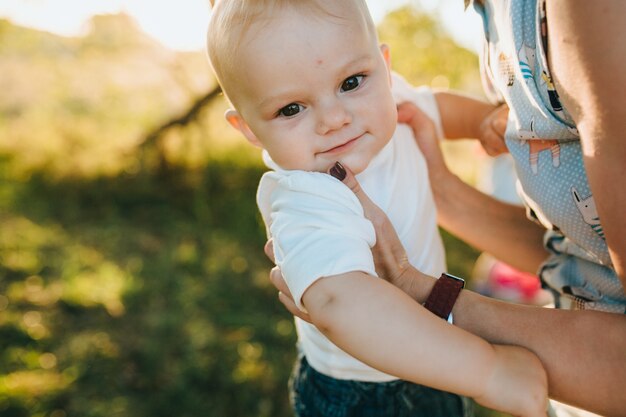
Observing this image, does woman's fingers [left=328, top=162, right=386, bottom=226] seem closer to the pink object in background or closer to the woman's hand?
the woman's hand

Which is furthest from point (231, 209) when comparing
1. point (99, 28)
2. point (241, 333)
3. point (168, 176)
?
point (99, 28)

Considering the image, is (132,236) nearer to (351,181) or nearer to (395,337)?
(351,181)

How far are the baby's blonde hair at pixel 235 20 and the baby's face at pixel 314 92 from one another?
17 mm

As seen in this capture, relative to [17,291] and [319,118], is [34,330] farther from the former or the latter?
[319,118]

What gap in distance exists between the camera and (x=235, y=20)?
1.18 metres

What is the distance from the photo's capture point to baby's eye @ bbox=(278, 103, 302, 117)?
1.22 metres

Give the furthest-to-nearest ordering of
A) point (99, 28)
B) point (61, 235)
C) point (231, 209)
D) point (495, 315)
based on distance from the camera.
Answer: point (99, 28) → point (231, 209) → point (61, 235) → point (495, 315)

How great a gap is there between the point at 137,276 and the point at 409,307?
11.3 ft

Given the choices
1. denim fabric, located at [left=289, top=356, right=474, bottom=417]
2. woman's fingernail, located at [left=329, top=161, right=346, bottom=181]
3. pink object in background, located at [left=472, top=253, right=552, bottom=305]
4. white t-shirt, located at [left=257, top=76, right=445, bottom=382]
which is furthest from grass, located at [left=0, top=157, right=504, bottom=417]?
woman's fingernail, located at [left=329, top=161, right=346, bottom=181]

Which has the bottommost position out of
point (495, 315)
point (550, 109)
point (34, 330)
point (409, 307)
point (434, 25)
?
point (34, 330)

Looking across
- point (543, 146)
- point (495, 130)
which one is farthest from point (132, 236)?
point (543, 146)

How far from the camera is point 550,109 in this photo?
111 cm

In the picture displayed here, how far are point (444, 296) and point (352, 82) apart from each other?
1.59 feet

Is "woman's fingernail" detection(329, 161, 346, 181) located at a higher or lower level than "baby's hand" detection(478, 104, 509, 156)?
higher
